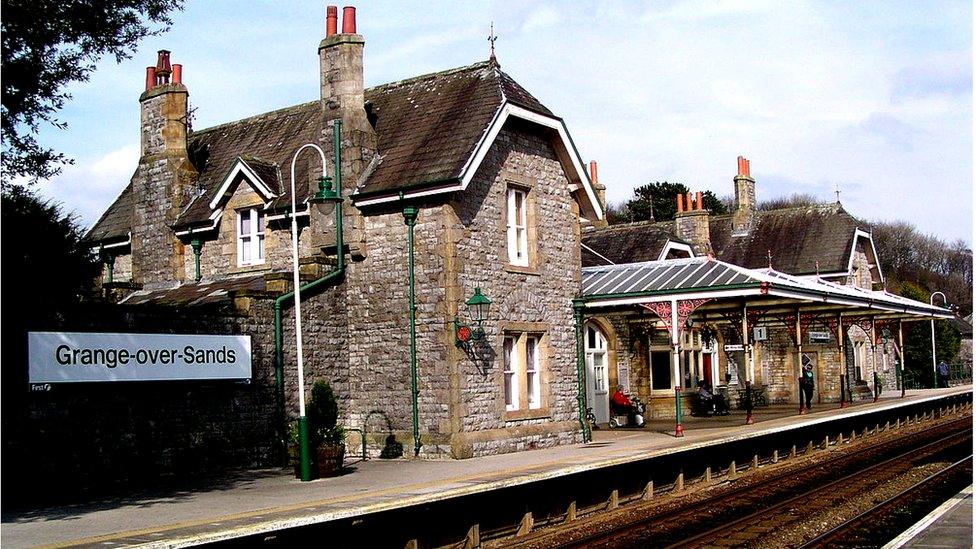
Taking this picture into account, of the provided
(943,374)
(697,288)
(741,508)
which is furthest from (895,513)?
(943,374)

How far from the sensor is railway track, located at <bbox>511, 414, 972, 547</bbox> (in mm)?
12625

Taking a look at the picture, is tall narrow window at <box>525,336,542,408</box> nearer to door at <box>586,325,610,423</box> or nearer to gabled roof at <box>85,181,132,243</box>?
door at <box>586,325,610,423</box>

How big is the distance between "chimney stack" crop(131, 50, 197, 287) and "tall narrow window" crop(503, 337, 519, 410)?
767 centimetres

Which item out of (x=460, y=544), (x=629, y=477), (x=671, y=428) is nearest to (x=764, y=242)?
(x=671, y=428)

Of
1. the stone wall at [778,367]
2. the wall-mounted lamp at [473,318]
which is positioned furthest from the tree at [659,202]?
A: the wall-mounted lamp at [473,318]

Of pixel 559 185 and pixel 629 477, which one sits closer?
pixel 629 477

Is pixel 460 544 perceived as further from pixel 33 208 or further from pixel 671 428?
pixel 671 428

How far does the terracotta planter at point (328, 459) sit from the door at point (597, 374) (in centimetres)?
1102

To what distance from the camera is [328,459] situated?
17.1 m

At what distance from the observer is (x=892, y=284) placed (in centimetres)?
8275

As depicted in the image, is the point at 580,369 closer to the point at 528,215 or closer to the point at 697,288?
the point at 697,288

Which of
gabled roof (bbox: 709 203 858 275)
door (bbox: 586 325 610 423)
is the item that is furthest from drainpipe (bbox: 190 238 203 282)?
gabled roof (bbox: 709 203 858 275)

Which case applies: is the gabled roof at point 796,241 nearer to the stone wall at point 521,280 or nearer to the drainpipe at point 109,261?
the stone wall at point 521,280

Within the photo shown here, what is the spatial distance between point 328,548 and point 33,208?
1012cm
